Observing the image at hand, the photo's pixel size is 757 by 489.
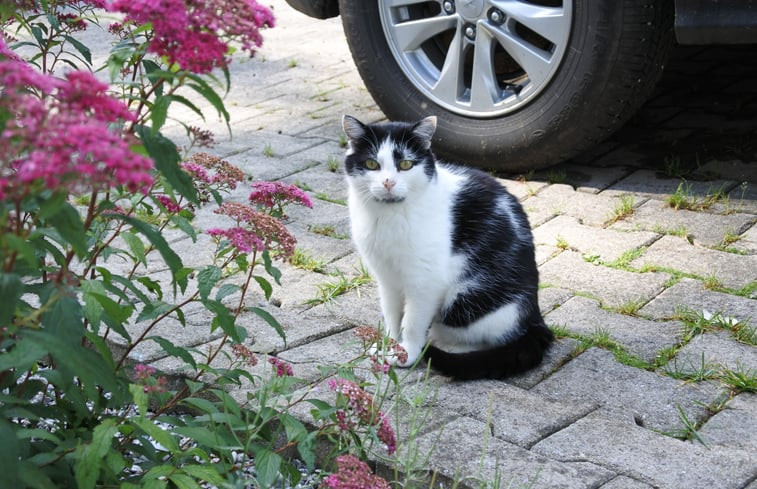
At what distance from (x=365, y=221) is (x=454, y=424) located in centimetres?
87

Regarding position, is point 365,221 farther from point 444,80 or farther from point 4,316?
point 4,316

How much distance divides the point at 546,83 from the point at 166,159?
2.70 metres

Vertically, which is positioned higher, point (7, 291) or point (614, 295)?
point (7, 291)

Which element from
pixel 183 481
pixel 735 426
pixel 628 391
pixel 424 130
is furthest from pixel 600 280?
pixel 183 481

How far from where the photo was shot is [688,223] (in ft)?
12.9

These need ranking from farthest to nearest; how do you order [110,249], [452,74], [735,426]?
[452,74] < [735,426] < [110,249]

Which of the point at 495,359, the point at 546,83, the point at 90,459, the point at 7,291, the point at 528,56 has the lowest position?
the point at 495,359

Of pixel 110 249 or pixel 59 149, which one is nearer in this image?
Answer: pixel 59 149

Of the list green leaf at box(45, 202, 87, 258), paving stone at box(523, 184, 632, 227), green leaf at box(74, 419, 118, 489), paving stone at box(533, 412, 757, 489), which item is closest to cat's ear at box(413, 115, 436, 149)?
paving stone at box(523, 184, 632, 227)

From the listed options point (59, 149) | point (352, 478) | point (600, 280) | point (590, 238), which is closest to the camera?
point (59, 149)

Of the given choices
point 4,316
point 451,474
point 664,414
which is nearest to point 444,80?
point 664,414

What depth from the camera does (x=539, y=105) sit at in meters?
4.21

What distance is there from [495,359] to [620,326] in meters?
0.55

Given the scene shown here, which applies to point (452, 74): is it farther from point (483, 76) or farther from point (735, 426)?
point (735, 426)
